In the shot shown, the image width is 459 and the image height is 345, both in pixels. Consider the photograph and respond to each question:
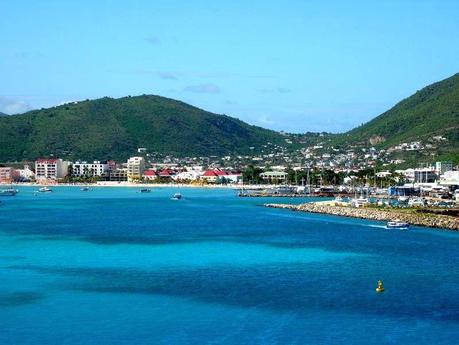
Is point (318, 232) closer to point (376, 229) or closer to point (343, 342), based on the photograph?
point (376, 229)

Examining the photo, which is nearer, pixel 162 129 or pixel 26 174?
pixel 26 174

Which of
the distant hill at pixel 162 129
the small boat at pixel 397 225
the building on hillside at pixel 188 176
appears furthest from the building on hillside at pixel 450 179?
the building on hillside at pixel 188 176

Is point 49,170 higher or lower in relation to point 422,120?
lower

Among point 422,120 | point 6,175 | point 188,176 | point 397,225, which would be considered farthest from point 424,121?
point 397,225

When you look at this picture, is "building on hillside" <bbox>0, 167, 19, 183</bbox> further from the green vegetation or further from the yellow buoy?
the yellow buoy

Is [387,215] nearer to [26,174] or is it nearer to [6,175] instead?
[6,175]

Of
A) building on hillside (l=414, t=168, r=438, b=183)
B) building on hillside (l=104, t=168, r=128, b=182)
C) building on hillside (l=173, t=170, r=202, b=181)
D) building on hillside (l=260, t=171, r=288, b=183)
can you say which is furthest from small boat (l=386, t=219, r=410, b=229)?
building on hillside (l=104, t=168, r=128, b=182)
